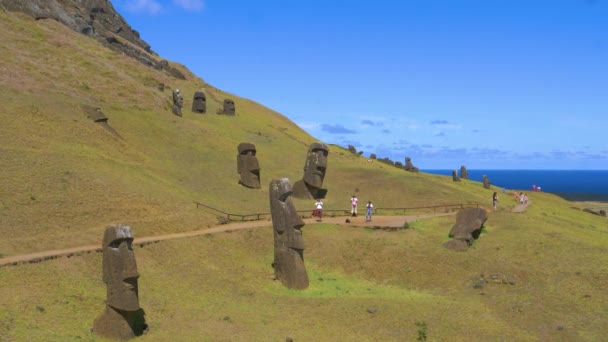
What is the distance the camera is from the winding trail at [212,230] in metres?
28.1

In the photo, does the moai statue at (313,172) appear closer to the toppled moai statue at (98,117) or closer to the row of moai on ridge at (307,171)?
the row of moai on ridge at (307,171)

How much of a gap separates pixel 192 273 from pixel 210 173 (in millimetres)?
25898

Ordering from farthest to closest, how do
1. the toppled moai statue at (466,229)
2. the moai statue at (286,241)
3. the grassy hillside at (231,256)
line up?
the toppled moai statue at (466,229)
the moai statue at (286,241)
the grassy hillside at (231,256)

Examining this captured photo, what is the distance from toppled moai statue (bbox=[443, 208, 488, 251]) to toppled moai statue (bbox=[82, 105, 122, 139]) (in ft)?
112

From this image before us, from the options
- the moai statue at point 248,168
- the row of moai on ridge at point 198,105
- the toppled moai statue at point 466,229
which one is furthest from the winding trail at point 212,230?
the row of moai on ridge at point 198,105

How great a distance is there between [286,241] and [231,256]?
4405 millimetres

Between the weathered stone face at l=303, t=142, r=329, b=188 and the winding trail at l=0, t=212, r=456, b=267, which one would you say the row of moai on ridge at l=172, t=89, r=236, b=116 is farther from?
the winding trail at l=0, t=212, r=456, b=267

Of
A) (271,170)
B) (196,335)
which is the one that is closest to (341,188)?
(271,170)

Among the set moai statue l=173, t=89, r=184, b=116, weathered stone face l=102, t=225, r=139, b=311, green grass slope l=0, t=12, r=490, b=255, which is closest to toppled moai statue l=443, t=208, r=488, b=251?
green grass slope l=0, t=12, r=490, b=255

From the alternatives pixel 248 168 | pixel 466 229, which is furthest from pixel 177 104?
pixel 466 229

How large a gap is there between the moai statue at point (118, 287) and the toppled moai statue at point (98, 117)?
117 ft

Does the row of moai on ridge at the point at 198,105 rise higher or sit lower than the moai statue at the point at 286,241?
higher

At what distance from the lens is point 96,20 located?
134125 mm

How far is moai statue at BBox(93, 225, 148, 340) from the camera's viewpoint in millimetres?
22723
